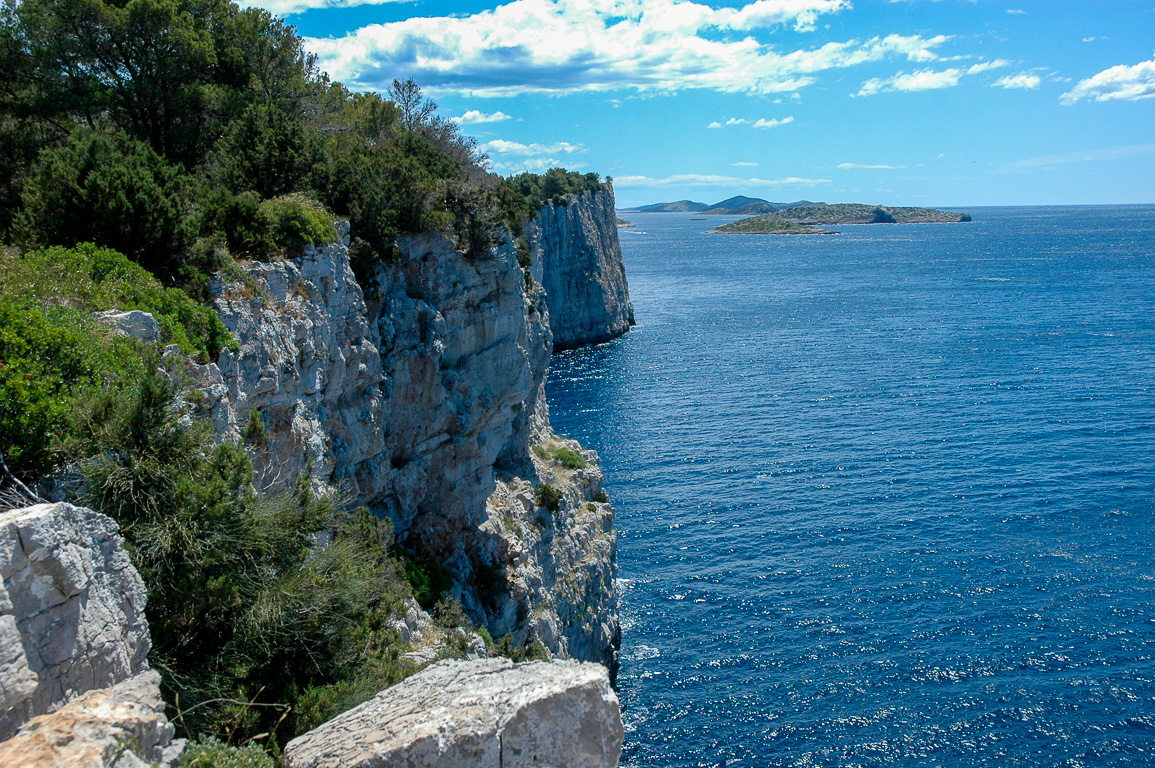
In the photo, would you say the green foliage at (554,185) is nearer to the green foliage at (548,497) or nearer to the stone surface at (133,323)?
the green foliage at (548,497)

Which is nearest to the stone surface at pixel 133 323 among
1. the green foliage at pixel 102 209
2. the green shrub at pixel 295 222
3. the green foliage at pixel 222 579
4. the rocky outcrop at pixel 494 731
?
the green foliage at pixel 222 579

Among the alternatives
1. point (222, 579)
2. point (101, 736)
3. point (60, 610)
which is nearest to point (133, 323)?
point (222, 579)

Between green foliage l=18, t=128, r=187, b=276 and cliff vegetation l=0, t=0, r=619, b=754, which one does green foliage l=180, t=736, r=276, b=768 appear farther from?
green foliage l=18, t=128, r=187, b=276

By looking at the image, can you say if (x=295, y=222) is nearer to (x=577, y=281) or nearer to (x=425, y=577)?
(x=425, y=577)

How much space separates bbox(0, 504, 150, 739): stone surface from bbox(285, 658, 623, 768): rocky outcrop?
2899mm

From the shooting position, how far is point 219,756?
10.6 meters

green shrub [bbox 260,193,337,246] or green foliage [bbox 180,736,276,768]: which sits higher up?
green shrub [bbox 260,193,337,246]

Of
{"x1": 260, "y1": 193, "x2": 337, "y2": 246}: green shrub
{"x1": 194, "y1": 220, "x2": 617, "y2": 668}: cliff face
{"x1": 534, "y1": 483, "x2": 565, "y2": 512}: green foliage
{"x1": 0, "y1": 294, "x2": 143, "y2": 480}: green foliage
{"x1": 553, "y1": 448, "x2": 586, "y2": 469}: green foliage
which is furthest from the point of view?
{"x1": 553, "y1": 448, "x2": 586, "y2": 469}: green foliage

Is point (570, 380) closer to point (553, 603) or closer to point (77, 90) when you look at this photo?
point (553, 603)

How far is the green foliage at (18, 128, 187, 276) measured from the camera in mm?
19312

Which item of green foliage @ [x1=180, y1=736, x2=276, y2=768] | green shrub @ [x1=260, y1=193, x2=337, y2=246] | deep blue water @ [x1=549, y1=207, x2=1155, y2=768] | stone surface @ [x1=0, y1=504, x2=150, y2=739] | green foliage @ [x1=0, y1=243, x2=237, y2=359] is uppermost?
green shrub @ [x1=260, y1=193, x2=337, y2=246]

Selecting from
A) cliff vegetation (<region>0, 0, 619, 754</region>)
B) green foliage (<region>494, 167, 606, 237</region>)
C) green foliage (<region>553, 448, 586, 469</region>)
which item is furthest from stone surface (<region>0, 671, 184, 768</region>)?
green foliage (<region>494, 167, 606, 237</region>)

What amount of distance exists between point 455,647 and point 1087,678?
2824 cm

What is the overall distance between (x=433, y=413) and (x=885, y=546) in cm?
2931
